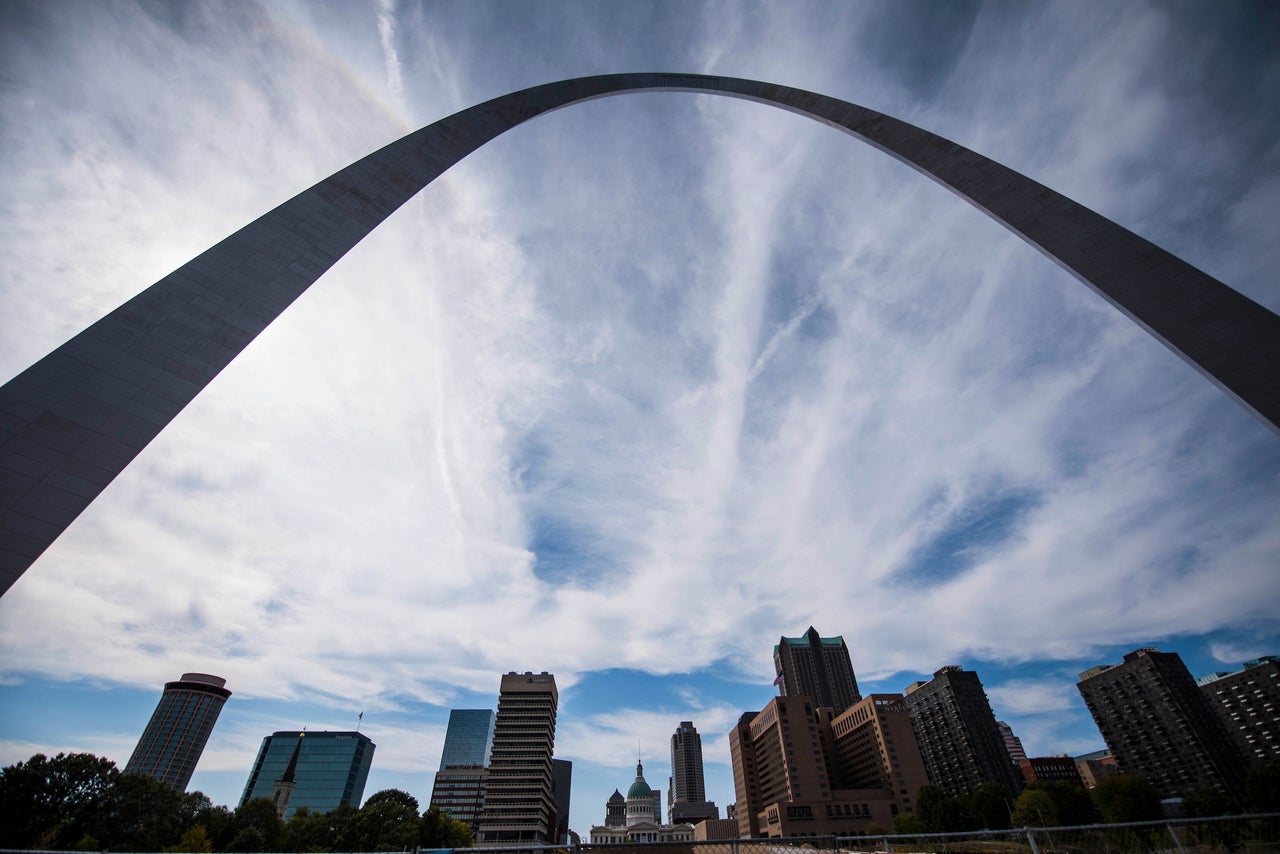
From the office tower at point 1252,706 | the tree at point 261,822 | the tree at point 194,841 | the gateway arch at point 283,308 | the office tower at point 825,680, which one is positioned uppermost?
the office tower at point 825,680

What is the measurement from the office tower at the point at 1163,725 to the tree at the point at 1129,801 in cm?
6372

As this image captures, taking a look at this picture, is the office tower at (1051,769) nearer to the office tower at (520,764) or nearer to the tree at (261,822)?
the office tower at (520,764)

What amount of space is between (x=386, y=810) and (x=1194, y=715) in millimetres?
147798

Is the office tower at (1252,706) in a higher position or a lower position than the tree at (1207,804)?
higher

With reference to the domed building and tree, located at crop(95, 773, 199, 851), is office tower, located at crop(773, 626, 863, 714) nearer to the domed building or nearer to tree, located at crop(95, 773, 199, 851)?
the domed building

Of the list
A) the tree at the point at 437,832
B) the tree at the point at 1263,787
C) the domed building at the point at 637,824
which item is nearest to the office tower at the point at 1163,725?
the tree at the point at 1263,787

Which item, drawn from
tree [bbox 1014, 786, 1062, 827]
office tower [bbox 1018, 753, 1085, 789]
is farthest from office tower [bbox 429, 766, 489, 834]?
office tower [bbox 1018, 753, 1085, 789]

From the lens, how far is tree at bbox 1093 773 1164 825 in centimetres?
5112

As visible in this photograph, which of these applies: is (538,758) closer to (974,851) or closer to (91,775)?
(91,775)

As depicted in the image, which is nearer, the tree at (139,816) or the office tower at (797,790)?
the tree at (139,816)

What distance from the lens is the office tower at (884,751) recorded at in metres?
91.1

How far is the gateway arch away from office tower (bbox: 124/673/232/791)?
216m

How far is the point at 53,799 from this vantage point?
3450 cm

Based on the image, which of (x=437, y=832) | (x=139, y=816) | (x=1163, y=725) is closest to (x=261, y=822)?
(x=437, y=832)
